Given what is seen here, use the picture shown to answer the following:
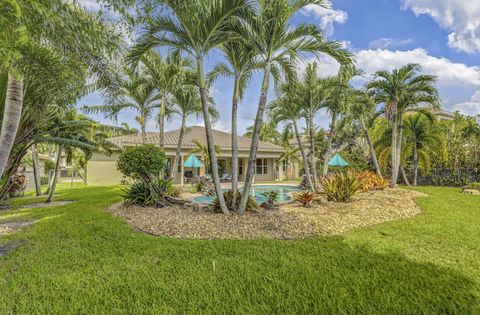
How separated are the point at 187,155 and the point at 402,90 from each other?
1841 centimetres

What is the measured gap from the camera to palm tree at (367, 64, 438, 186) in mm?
15688

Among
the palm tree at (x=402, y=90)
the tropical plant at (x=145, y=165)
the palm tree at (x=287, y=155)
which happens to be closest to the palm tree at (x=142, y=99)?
the tropical plant at (x=145, y=165)

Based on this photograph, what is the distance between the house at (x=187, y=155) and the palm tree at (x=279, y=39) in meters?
13.9

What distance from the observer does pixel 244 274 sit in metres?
4.20

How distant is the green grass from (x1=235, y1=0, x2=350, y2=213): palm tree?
3.62 meters

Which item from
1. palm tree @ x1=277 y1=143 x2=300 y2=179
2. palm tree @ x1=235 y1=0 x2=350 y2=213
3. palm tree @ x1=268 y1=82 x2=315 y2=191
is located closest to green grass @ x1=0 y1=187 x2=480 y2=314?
palm tree @ x1=235 y1=0 x2=350 y2=213

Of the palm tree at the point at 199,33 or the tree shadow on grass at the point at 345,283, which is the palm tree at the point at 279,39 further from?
the tree shadow on grass at the point at 345,283

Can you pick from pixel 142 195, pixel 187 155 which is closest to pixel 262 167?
pixel 187 155

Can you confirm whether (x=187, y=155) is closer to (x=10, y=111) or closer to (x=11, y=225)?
(x=11, y=225)

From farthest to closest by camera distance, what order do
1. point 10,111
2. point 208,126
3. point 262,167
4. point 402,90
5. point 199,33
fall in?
point 262,167 < point 402,90 < point 208,126 < point 199,33 < point 10,111

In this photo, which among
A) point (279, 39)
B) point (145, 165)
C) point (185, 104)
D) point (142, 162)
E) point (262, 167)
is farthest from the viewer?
point (262, 167)

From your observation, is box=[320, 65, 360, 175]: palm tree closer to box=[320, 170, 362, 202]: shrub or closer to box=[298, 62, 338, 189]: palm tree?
box=[298, 62, 338, 189]: palm tree

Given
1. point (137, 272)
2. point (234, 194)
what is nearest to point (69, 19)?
point (137, 272)

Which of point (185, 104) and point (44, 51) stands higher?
point (185, 104)
